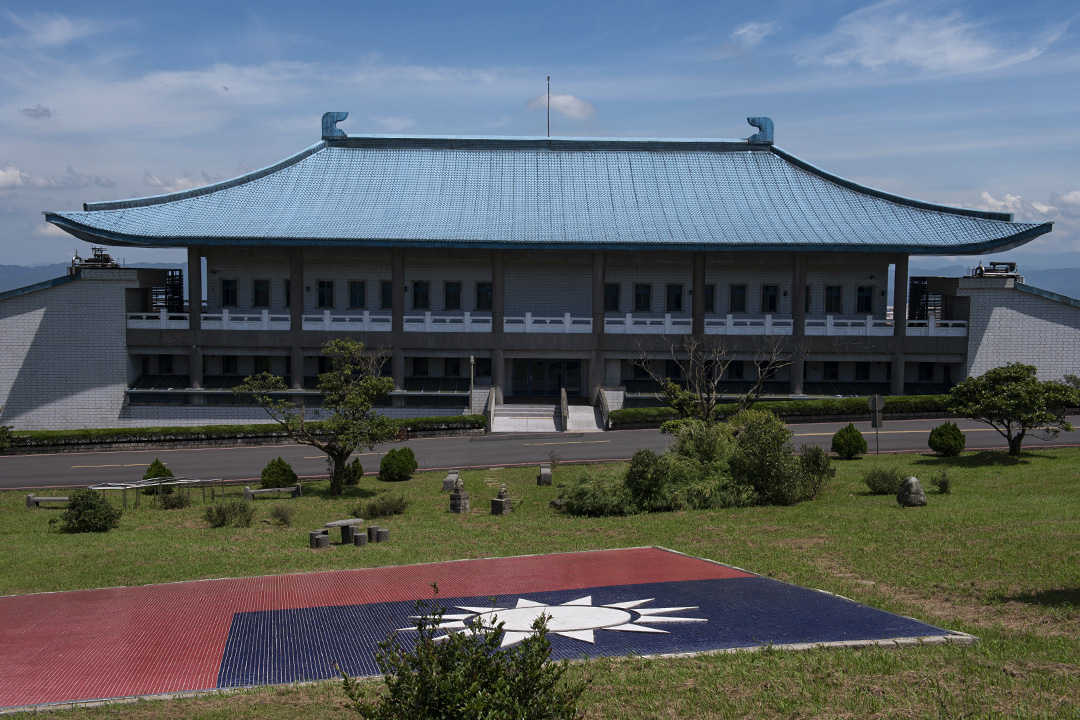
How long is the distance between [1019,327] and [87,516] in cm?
4512

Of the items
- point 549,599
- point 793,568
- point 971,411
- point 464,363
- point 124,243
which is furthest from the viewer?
point 464,363

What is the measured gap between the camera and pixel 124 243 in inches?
1809

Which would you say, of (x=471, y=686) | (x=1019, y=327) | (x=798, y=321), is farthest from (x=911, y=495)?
(x=1019, y=327)

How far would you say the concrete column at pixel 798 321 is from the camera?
4638cm

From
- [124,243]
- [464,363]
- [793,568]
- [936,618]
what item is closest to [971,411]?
[793,568]

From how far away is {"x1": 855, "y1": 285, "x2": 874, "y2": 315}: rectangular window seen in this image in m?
50.6

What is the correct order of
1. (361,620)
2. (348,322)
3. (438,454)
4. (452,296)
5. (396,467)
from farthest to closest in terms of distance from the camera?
(452,296), (348,322), (438,454), (396,467), (361,620)

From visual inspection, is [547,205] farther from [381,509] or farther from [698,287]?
Result: [381,509]

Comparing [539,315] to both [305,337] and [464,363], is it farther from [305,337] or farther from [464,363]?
[305,337]

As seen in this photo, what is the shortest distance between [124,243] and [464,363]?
61.8 feet

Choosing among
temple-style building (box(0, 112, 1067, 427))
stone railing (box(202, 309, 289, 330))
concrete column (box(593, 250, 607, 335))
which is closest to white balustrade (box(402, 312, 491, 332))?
temple-style building (box(0, 112, 1067, 427))

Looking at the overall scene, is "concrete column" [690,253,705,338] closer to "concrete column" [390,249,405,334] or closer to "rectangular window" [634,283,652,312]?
"rectangular window" [634,283,652,312]

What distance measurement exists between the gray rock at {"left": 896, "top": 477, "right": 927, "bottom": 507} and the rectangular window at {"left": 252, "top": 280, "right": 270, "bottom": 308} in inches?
1492

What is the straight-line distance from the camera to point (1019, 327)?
155 feet
